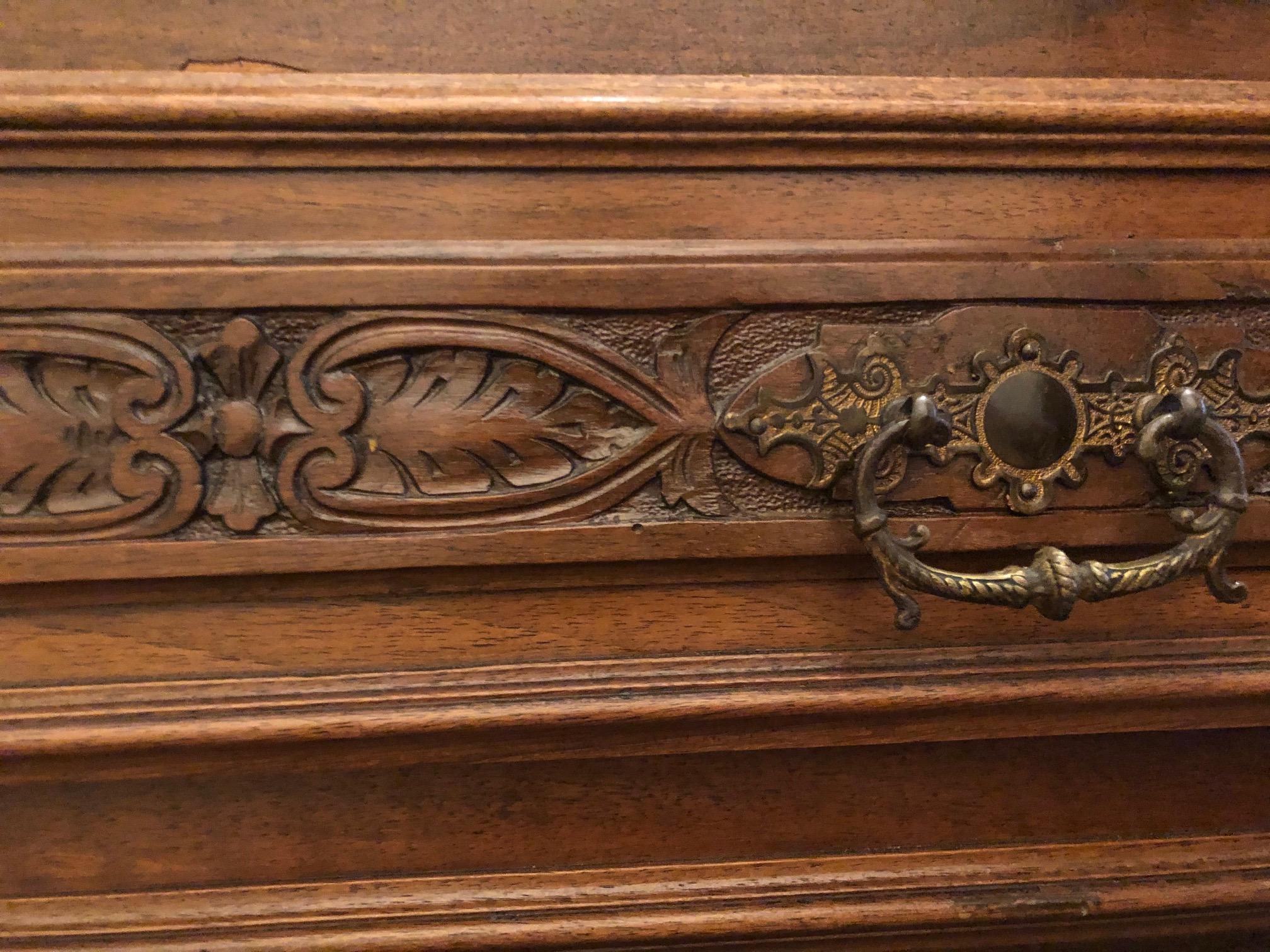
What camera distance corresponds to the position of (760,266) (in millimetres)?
315

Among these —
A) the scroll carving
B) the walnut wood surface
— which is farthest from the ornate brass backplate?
the scroll carving

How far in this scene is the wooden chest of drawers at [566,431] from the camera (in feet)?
0.98

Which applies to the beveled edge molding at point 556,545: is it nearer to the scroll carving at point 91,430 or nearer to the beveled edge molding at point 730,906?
the scroll carving at point 91,430

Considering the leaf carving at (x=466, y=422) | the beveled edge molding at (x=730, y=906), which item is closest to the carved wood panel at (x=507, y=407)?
the leaf carving at (x=466, y=422)

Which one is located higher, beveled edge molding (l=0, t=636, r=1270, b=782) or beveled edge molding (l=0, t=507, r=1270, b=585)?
beveled edge molding (l=0, t=507, r=1270, b=585)

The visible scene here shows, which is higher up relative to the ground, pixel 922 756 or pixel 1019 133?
pixel 1019 133

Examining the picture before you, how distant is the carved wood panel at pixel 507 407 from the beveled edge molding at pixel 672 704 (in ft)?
0.22

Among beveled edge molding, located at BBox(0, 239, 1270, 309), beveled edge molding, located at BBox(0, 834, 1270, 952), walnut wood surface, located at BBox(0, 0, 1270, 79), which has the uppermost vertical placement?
walnut wood surface, located at BBox(0, 0, 1270, 79)

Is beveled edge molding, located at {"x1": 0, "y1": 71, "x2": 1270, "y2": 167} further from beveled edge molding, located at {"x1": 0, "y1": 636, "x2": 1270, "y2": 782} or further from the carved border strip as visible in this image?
beveled edge molding, located at {"x1": 0, "y1": 636, "x2": 1270, "y2": 782}

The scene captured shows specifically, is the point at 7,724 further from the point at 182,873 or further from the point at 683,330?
the point at 683,330

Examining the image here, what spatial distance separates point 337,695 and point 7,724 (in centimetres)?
13

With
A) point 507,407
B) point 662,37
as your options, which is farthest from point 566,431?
point 662,37

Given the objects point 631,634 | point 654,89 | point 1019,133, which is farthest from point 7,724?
point 1019,133

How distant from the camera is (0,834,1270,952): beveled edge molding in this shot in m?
0.35
